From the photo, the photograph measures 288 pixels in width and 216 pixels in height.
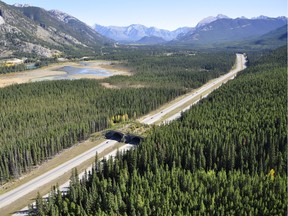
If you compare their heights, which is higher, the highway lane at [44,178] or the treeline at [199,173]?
the treeline at [199,173]

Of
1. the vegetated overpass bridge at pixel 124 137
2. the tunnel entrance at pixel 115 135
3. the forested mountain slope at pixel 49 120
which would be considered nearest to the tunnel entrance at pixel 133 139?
the vegetated overpass bridge at pixel 124 137

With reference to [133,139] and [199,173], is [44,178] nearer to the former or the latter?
[133,139]

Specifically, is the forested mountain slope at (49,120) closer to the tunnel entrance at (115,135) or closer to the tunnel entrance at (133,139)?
the tunnel entrance at (115,135)

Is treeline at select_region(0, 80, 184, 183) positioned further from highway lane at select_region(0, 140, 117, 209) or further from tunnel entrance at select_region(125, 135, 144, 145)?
tunnel entrance at select_region(125, 135, 144, 145)

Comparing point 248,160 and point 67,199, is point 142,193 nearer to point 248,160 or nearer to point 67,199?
point 67,199

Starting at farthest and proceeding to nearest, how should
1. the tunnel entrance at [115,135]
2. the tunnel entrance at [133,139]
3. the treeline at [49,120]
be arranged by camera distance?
the tunnel entrance at [115,135] → the tunnel entrance at [133,139] → the treeline at [49,120]

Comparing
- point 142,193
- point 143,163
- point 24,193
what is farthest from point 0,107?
point 142,193


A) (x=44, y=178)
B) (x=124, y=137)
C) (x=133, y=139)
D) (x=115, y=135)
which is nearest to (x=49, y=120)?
(x=115, y=135)
